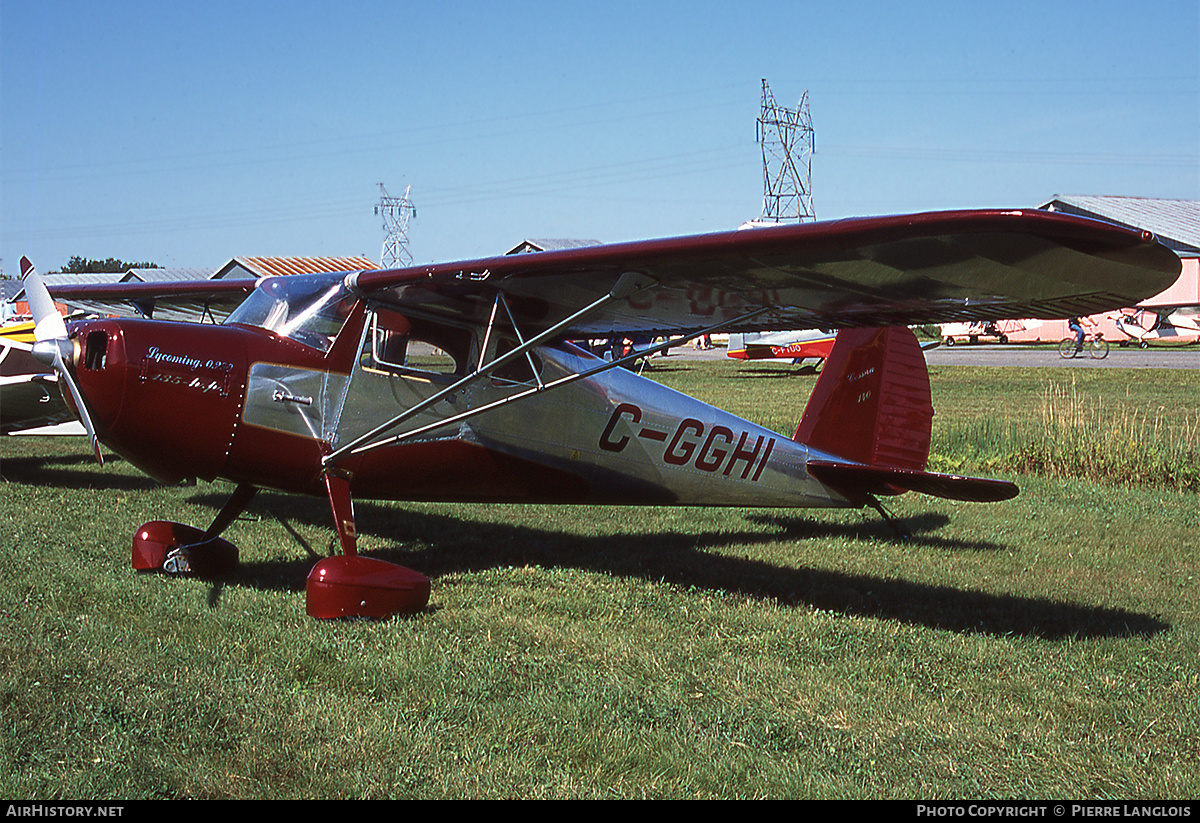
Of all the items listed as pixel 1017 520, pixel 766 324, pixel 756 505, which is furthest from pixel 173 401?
pixel 1017 520

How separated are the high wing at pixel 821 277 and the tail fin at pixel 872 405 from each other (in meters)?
1.56

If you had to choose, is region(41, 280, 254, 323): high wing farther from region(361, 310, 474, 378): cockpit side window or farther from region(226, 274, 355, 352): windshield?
region(361, 310, 474, 378): cockpit side window

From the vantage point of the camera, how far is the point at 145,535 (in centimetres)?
629

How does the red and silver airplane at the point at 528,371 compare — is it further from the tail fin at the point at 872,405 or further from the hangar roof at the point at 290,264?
the hangar roof at the point at 290,264

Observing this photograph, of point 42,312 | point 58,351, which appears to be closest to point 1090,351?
point 42,312

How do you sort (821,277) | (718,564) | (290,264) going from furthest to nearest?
(290,264), (718,564), (821,277)

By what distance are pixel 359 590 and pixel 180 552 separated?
1603mm

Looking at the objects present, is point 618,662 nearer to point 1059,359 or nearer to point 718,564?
point 718,564

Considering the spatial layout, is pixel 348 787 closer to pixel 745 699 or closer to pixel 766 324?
pixel 745 699

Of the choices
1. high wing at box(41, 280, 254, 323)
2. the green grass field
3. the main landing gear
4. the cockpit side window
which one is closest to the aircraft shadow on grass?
the green grass field

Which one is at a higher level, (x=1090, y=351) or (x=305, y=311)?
(x=305, y=311)

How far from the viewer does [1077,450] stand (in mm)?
11609

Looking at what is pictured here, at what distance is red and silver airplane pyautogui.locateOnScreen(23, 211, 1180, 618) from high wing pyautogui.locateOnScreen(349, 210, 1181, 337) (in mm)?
16
